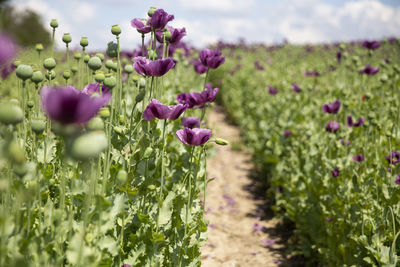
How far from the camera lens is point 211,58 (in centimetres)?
258

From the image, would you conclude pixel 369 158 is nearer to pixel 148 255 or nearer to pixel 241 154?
pixel 148 255

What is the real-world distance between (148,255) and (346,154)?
2.37 m

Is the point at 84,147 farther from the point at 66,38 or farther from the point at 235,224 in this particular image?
the point at 235,224

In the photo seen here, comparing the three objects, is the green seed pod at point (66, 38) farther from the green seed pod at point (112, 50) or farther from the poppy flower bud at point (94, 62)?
the poppy flower bud at point (94, 62)

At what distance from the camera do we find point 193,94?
7.58ft

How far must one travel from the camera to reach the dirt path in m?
3.65

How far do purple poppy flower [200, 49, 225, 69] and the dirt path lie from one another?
1167mm

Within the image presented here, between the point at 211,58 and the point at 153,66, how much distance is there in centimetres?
80

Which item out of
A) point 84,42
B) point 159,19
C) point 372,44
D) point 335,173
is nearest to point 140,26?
point 159,19

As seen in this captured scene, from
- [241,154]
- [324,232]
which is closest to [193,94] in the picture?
[324,232]

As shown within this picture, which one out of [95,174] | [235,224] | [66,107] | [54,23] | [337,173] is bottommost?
[235,224]

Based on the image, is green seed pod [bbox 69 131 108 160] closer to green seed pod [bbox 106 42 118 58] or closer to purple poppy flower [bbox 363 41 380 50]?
green seed pod [bbox 106 42 118 58]

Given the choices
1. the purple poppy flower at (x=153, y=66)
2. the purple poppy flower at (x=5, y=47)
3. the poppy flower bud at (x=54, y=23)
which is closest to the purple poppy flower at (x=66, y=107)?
the purple poppy flower at (x=5, y=47)

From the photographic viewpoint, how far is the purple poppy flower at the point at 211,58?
258 cm
